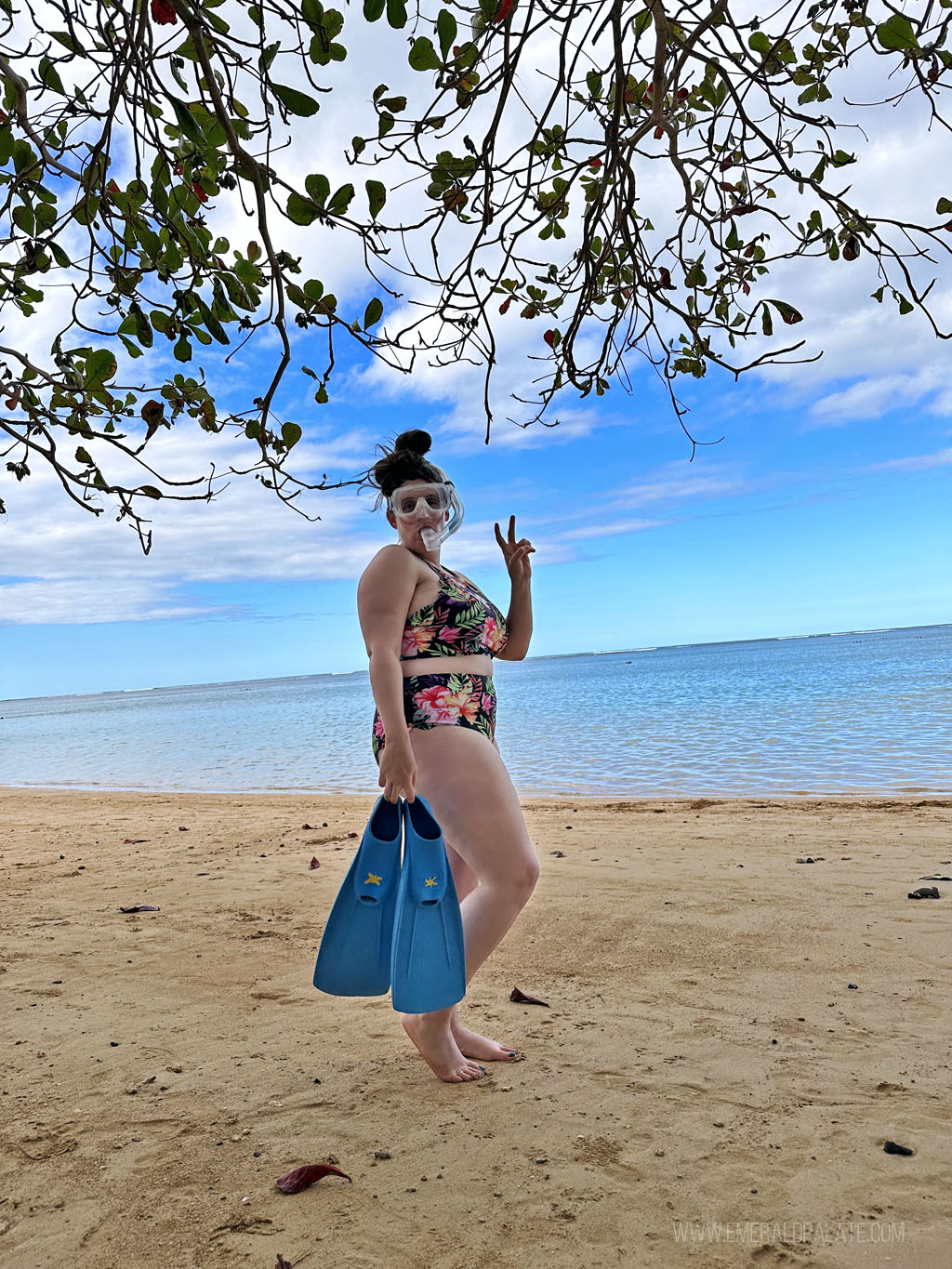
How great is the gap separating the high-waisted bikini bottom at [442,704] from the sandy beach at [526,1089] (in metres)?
1.16

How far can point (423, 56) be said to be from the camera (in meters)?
2.11

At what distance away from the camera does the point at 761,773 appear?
1201 cm

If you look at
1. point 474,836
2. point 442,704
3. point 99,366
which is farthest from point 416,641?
point 99,366

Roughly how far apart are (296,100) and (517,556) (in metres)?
1.80

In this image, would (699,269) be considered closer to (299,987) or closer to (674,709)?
(299,987)

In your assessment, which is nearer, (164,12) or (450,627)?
(164,12)

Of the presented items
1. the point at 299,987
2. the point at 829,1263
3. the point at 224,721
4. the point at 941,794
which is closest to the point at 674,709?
the point at 941,794

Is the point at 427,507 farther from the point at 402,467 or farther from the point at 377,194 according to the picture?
the point at 377,194

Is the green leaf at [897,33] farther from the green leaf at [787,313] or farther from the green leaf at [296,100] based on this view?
the green leaf at [296,100]

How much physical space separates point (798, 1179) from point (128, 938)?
3.64 metres

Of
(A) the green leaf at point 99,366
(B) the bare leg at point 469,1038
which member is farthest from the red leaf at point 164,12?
(B) the bare leg at point 469,1038

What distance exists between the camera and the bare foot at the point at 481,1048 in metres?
3.03

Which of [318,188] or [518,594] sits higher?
[318,188]

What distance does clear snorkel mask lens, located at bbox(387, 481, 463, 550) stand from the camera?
3.12 m
